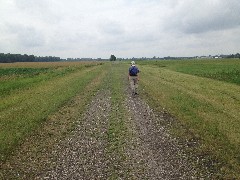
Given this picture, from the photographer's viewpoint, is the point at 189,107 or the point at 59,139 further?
the point at 189,107

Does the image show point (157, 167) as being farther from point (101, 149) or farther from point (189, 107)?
point (189, 107)

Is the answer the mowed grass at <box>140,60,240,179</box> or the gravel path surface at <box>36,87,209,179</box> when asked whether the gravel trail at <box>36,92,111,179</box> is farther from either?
the mowed grass at <box>140,60,240,179</box>

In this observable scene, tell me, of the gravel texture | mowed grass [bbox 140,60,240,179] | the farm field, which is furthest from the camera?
mowed grass [bbox 140,60,240,179]

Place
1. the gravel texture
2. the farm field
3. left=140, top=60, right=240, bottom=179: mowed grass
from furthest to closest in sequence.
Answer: left=140, top=60, right=240, bottom=179: mowed grass, the farm field, the gravel texture

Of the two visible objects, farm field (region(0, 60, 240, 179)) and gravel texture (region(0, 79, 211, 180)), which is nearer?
gravel texture (region(0, 79, 211, 180))

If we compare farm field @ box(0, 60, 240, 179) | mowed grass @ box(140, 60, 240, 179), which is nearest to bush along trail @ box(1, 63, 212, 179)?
farm field @ box(0, 60, 240, 179)

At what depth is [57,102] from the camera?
63.6ft

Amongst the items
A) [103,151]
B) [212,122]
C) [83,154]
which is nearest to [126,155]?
[103,151]

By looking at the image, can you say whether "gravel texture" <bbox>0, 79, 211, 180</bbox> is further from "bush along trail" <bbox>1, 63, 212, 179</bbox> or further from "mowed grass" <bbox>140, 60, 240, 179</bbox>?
"mowed grass" <bbox>140, 60, 240, 179</bbox>

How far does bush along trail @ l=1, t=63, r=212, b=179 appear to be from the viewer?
831cm

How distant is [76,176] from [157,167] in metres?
2.14

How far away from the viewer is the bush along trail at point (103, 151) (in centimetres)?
831

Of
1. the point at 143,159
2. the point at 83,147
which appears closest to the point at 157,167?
the point at 143,159

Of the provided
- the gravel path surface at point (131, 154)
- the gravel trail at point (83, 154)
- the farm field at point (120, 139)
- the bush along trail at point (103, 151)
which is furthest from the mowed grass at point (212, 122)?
the gravel trail at point (83, 154)
